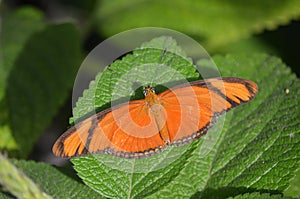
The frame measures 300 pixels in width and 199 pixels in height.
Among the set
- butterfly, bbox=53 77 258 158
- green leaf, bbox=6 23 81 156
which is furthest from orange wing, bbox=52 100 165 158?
green leaf, bbox=6 23 81 156

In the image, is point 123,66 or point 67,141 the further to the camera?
point 123,66

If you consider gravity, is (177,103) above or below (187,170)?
above

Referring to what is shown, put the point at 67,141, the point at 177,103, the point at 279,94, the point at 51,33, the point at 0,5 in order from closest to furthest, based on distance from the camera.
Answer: the point at 67,141 → the point at 177,103 → the point at 279,94 → the point at 51,33 → the point at 0,5

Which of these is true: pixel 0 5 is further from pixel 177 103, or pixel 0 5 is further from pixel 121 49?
pixel 177 103

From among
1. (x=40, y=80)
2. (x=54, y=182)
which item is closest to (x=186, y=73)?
(x=54, y=182)

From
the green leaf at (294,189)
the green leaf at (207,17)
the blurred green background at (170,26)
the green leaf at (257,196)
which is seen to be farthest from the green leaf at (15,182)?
the green leaf at (207,17)

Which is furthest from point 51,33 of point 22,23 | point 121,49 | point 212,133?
point 212,133
